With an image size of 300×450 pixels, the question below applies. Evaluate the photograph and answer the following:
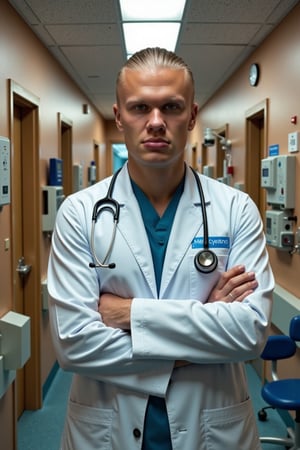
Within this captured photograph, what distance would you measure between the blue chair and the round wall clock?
1.94m

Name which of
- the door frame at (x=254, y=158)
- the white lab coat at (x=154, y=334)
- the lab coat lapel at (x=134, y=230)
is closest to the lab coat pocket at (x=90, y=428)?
the white lab coat at (x=154, y=334)

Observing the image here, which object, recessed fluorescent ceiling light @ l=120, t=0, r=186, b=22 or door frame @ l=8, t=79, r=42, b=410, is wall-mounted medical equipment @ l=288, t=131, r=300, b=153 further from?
door frame @ l=8, t=79, r=42, b=410

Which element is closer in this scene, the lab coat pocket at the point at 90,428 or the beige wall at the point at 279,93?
the lab coat pocket at the point at 90,428

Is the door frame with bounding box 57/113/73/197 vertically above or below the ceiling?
below

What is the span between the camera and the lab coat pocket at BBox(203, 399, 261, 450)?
1.13 metres

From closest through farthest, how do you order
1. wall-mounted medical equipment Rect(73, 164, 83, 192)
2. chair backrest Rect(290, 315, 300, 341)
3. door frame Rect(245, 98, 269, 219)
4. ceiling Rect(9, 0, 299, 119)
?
chair backrest Rect(290, 315, 300, 341) → ceiling Rect(9, 0, 299, 119) → door frame Rect(245, 98, 269, 219) → wall-mounted medical equipment Rect(73, 164, 83, 192)

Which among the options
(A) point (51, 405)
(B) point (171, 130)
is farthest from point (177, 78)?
(A) point (51, 405)

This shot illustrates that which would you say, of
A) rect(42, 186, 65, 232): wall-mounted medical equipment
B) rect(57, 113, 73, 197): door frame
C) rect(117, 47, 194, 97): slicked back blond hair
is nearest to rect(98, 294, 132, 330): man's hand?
rect(117, 47, 194, 97): slicked back blond hair

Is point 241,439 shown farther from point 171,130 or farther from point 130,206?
point 171,130

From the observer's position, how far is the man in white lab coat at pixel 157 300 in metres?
1.12

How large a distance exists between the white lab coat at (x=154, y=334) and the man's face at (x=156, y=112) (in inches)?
6.4

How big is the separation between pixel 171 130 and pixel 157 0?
184 centimetres

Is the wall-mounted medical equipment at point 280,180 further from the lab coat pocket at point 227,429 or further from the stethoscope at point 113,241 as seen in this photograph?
the lab coat pocket at point 227,429

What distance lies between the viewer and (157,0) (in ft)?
8.75
